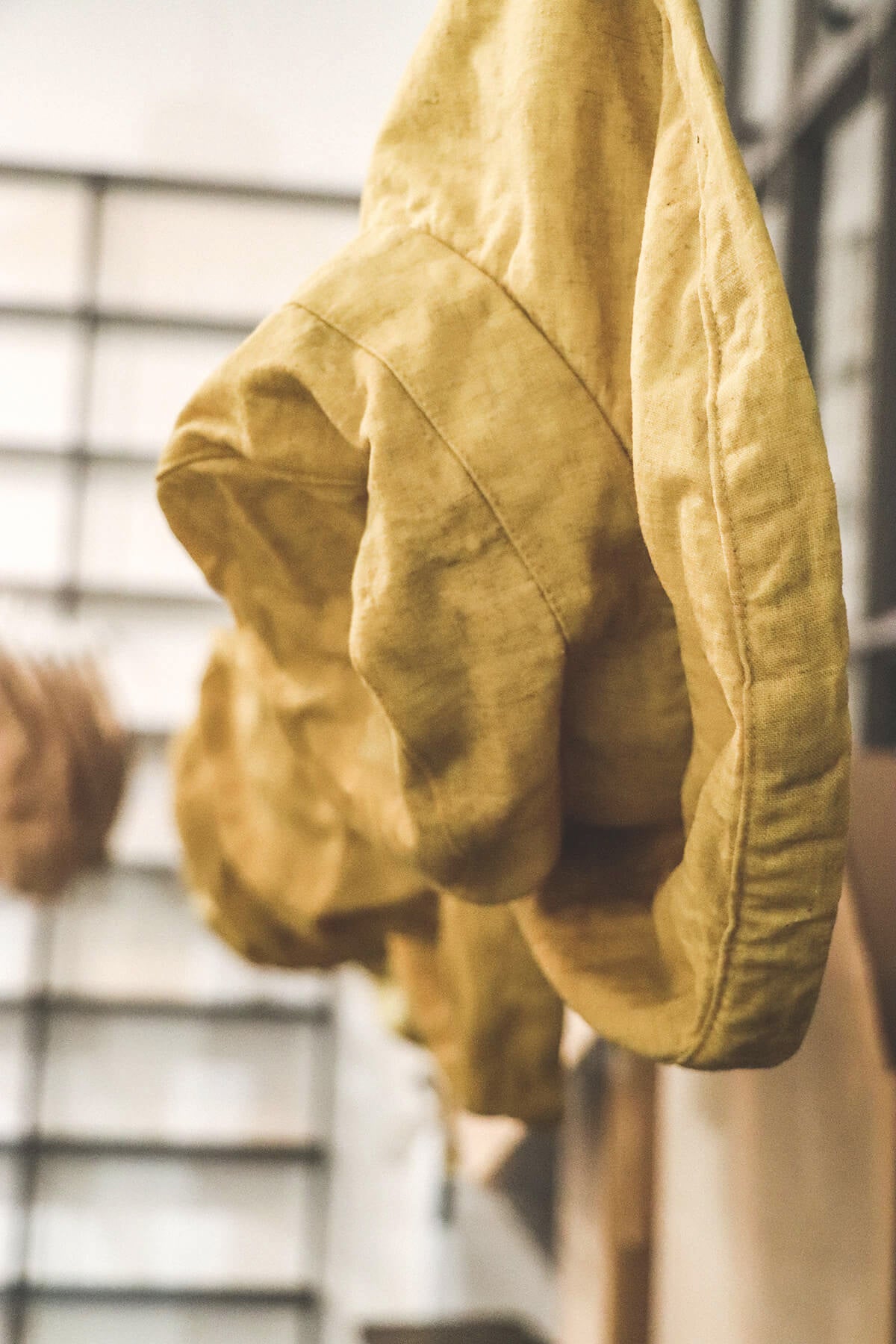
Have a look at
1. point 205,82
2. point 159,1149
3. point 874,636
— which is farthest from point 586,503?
point 205,82

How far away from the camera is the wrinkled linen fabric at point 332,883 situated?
1.98 feet

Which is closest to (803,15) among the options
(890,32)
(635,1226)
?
(890,32)

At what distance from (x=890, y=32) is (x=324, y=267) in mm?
738

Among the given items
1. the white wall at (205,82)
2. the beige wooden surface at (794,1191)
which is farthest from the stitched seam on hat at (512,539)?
the white wall at (205,82)

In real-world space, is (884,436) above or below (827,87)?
below

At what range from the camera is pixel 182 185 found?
2889 mm

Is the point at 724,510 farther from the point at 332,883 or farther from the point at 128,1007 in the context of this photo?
the point at 128,1007

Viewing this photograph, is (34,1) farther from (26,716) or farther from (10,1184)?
(10,1184)

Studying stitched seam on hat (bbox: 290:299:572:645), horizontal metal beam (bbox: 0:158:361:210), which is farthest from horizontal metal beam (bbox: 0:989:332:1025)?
stitched seam on hat (bbox: 290:299:572:645)

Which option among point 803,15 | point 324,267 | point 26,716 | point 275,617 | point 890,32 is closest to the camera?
point 324,267

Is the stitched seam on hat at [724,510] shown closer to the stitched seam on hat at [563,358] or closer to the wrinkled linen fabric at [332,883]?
the stitched seam on hat at [563,358]

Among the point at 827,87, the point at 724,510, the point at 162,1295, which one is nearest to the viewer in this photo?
the point at 724,510

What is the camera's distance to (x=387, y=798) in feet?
1.69

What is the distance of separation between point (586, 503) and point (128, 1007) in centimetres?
263
